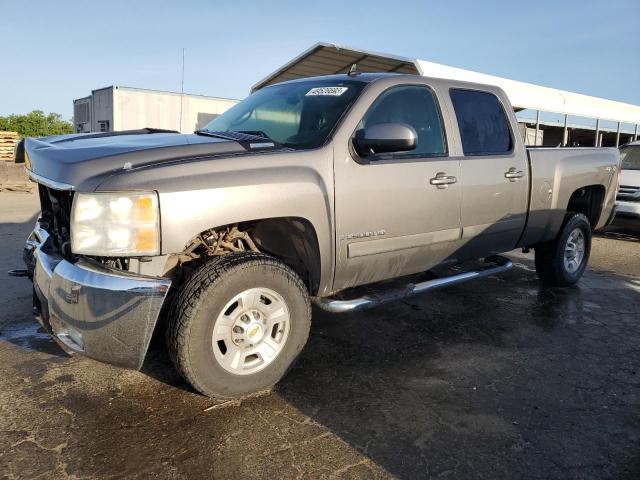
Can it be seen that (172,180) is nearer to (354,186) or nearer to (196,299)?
(196,299)

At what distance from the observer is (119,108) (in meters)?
17.0

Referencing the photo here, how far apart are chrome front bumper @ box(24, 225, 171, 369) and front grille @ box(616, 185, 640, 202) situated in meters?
8.66

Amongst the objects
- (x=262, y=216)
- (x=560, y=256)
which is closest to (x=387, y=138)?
(x=262, y=216)

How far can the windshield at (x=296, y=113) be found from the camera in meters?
3.41

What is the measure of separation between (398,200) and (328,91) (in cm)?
96

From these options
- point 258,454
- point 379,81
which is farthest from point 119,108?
point 258,454

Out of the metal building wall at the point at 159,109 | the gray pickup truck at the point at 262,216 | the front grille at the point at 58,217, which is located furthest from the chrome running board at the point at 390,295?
the metal building wall at the point at 159,109

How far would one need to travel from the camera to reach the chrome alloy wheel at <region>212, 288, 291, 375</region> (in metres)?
2.84

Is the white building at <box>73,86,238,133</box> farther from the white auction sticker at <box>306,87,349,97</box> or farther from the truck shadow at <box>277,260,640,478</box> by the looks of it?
the truck shadow at <box>277,260,640,478</box>

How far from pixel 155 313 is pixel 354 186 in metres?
1.43

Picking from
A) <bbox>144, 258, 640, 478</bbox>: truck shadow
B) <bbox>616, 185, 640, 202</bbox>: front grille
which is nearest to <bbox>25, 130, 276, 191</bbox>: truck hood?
<bbox>144, 258, 640, 478</bbox>: truck shadow

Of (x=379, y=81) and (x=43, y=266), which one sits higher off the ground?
(x=379, y=81)

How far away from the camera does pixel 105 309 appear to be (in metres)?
2.53

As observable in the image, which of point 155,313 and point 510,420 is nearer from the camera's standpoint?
point 155,313
